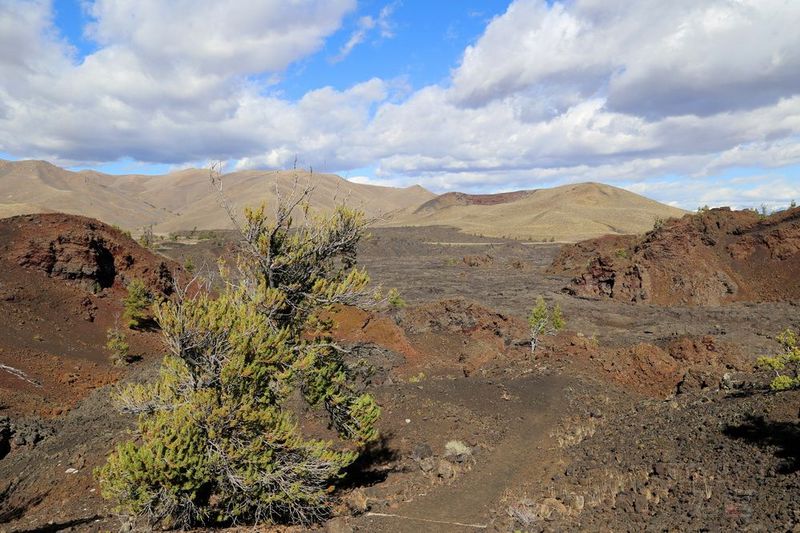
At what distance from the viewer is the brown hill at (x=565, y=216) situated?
136000mm

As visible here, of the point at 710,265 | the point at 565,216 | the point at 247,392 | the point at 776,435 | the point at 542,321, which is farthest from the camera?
the point at 565,216

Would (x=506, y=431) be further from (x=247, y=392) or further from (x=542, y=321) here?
(x=542, y=321)

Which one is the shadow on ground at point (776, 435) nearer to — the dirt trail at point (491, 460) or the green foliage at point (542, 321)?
the dirt trail at point (491, 460)

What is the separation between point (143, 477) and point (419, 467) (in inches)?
271

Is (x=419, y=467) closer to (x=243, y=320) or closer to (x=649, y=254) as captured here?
(x=243, y=320)

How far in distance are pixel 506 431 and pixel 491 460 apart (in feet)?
5.51

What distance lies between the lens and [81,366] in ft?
71.2

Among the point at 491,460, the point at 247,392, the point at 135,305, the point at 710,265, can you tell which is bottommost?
the point at 491,460

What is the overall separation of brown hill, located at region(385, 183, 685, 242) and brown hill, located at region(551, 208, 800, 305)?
74.6m

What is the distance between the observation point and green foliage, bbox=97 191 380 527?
7.54 meters

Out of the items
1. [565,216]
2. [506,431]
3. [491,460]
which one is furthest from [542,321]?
[565,216]

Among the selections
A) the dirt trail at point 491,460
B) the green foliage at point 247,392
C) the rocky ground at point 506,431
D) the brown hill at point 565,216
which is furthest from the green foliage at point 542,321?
the brown hill at point 565,216

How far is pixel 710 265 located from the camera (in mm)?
40594

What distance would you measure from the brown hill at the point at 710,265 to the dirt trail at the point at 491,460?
2755 centimetres
